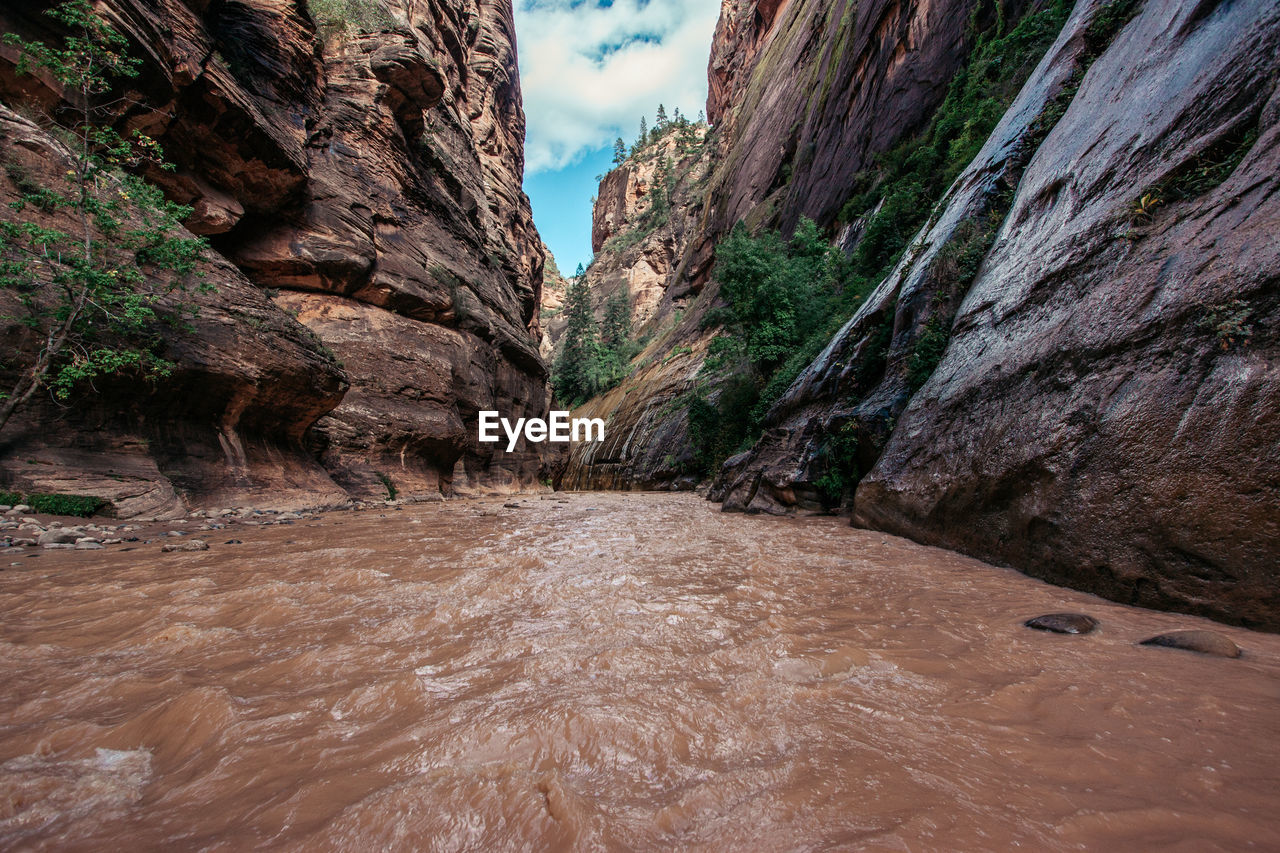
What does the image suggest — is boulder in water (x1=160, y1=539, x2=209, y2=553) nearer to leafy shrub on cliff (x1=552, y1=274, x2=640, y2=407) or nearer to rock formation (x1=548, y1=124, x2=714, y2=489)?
rock formation (x1=548, y1=124, x2=714, y2=489)

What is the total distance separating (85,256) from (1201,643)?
10907 millimetres

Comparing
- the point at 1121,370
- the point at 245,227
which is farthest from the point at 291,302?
the point at 1121,370

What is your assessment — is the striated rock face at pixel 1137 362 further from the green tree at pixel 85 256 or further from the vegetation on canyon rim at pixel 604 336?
the vegetation on canyon rim at pixel 604 336

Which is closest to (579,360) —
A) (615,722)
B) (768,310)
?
(768,310)

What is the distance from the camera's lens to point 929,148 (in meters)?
12.6

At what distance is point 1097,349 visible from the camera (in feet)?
12.0

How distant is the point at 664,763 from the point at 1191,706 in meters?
1.95

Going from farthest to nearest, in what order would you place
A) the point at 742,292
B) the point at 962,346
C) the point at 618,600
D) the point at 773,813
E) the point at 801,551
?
the point at 742,292, the point at 962,346, the point at 801,551, the point at 618,600, the point at 773,813

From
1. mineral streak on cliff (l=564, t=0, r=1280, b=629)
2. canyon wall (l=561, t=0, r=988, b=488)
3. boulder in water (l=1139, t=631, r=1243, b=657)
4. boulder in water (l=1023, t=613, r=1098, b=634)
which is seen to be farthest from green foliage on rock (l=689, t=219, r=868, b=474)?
boulder in water (l=1139, t=631, r=1243, b=657)

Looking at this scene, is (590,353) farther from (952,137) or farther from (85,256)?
(85,256)

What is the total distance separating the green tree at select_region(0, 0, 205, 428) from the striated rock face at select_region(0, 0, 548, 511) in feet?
1.97

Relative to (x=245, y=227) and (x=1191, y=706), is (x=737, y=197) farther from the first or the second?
(x=1191, y=706)

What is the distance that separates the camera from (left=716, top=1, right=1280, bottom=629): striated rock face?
2.67 metres

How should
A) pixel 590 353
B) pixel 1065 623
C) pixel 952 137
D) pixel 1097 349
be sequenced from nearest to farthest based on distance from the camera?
pixel 1065 623
pixel 1097 349
pixel 952 137
pixel 590 353
